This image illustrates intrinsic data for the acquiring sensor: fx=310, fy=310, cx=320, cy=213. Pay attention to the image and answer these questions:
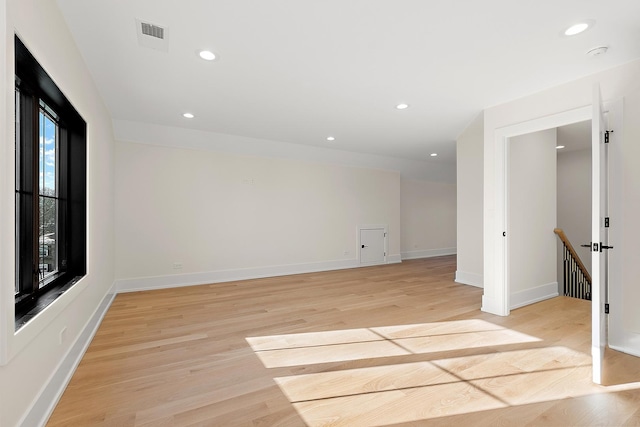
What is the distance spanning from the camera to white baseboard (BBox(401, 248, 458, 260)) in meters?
8.14

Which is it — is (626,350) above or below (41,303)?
below

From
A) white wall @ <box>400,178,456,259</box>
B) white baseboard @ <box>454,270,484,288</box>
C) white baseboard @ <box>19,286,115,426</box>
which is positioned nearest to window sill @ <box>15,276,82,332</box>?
white baseboard @ <box>19,286,115,426</box>

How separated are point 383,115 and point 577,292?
4417mm

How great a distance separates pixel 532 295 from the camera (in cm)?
410

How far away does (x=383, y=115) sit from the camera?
4.22 metres

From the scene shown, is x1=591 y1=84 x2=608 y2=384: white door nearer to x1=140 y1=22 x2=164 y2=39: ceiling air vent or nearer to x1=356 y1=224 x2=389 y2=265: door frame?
x1=140 y1=22 x2=164 y2=39: ceiling air vent

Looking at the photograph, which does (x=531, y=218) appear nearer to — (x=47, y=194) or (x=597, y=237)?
(x=597, y=237)

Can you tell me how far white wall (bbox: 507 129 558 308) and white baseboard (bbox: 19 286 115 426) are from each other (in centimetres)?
426

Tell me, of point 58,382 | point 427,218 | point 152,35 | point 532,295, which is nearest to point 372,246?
point 427,218

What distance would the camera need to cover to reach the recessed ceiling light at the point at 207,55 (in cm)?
260

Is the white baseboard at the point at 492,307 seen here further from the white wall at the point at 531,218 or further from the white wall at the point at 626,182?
the white wall at the point at 626,182

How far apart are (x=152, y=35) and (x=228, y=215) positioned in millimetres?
3468

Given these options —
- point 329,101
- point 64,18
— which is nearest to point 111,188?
point 64,18

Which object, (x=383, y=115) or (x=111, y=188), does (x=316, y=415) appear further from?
(x=111, y=188)
